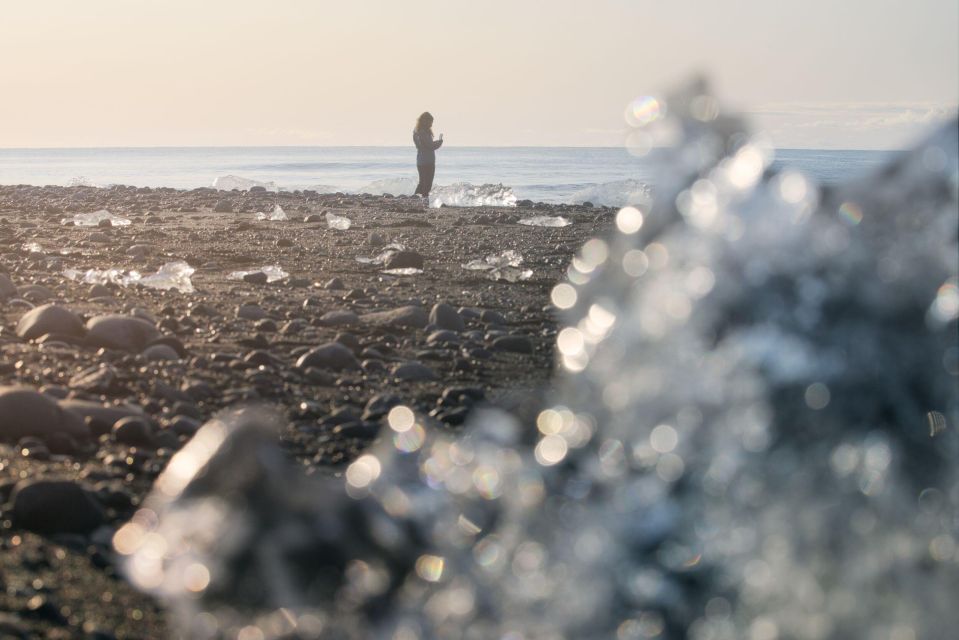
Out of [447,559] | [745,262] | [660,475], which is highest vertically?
[745,262]

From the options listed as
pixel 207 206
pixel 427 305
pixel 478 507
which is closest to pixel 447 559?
pixel 478 507

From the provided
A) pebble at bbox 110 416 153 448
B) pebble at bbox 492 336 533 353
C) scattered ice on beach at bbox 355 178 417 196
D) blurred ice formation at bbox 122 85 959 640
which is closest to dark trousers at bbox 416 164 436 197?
scattered ice on beach at bbox 355 178 417 196

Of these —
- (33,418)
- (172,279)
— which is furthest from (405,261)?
(33,418)

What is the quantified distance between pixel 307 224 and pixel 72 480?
775 cm

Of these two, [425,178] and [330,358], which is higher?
[425,178]

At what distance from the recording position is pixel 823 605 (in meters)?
1.47

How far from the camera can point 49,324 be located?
13.7 feet

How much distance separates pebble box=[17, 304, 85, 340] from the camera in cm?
415

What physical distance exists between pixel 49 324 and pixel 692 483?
321 cm

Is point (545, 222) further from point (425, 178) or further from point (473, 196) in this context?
point (425, 178)

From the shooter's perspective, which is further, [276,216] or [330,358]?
[276,216]

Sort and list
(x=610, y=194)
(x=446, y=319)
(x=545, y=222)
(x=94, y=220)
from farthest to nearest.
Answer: (x=610, y=194)
(x=545, y=222)
(x=94, y=220)
(x=446, y=319)

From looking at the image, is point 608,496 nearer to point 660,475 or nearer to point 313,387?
point 660,475

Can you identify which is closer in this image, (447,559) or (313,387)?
(447,559)
